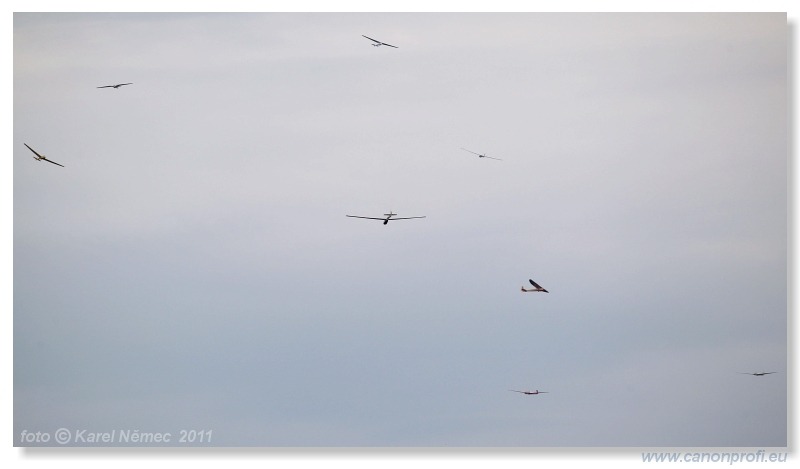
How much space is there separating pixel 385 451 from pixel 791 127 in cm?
1815

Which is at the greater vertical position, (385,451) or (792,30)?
(792,30)

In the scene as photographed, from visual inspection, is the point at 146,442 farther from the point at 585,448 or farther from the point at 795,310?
A: the point at 795,310

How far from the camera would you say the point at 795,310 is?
81562mm

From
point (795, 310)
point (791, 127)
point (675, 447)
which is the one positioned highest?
point (791, 127)

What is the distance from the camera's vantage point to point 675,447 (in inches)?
3260

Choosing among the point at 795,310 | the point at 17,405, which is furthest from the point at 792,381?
the point at 17,405

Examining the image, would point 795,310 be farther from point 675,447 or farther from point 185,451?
point 185,451

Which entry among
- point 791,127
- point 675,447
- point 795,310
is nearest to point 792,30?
point 791,127

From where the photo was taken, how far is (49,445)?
81.9 meters

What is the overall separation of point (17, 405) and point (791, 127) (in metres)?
28.9

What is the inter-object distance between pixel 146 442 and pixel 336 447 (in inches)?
272

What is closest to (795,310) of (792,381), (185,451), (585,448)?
(792,381)

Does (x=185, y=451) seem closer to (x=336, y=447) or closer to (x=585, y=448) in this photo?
(x=336, y=447)

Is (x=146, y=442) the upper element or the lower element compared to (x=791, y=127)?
lower
